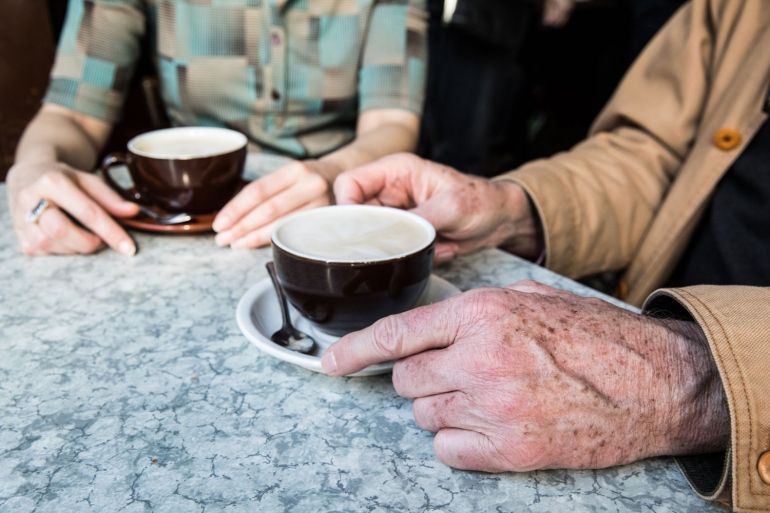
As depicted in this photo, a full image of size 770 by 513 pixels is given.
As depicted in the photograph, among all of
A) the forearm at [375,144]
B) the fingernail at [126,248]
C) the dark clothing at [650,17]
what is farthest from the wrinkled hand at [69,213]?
the dark clothing at [650,17]

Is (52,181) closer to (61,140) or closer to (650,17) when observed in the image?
(61,140)

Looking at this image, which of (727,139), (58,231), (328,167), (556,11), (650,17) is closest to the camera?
(58,231)

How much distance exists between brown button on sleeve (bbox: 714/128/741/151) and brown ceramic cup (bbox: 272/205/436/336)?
61 cm

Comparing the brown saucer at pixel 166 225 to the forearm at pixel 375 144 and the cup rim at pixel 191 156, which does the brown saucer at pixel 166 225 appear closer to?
the cup rim at pixel 191 156

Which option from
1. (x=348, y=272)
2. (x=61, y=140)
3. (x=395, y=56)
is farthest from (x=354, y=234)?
(x=395, y=56)

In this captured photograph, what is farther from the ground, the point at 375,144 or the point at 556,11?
the point at 556,11

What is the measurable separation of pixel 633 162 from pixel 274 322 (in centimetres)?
81

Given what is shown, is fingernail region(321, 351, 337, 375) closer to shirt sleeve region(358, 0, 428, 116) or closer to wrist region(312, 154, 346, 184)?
wrist region(312, 154, 346, 184)

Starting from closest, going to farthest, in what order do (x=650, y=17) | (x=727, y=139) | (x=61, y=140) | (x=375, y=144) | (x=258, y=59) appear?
(x=727, y=139) < (x=61, y=140) < (x=375, y=144) < (x=258, y=59) < (x=650, y=17)

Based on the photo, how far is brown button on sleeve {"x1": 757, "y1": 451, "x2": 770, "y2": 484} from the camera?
539 millimetres

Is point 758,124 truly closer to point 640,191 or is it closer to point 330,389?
point 640,191

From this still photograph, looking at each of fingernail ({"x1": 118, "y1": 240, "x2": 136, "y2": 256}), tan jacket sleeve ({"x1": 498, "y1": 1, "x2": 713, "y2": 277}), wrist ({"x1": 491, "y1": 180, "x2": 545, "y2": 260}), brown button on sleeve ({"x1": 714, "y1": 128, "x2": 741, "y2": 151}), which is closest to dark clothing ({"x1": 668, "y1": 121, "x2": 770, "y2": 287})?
brown button on sleeve ({"x1": 714, "y1": 128, "x2": 741, "y2": 151})

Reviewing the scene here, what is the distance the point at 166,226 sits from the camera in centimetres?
103

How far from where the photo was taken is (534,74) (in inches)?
163
